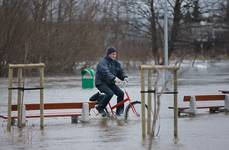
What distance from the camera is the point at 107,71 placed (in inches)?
651

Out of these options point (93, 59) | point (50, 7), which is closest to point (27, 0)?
point (50, 7)

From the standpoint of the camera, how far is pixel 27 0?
176 ft

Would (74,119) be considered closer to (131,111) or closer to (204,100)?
(131,111)

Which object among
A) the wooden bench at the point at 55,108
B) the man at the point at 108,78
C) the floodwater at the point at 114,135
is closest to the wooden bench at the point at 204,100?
the floodwater at the point at 114,135

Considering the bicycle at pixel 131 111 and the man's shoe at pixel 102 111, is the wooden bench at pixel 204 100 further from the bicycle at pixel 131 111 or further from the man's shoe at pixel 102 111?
the man's shoe at pixel 102 111

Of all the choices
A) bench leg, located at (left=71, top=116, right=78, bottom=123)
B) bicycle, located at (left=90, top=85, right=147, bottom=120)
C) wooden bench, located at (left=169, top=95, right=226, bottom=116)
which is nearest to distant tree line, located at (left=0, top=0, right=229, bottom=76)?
wooden bench, located at (left=169, top=95, right=226, bottom=116)

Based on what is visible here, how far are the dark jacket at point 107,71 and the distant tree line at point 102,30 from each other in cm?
3448

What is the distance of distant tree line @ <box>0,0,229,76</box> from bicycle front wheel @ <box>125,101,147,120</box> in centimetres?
3469

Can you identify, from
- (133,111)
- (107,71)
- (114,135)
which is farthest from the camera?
(133,111)

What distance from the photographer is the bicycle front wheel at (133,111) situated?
16.7 metres

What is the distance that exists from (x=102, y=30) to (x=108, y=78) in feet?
165

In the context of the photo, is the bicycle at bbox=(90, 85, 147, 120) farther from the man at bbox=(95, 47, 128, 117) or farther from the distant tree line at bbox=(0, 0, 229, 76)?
the distant tree line at bbox=(0, 0, 229, 76)

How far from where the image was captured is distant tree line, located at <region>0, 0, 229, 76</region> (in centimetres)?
5294

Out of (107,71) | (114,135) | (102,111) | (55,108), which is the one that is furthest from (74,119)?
(114,135)
